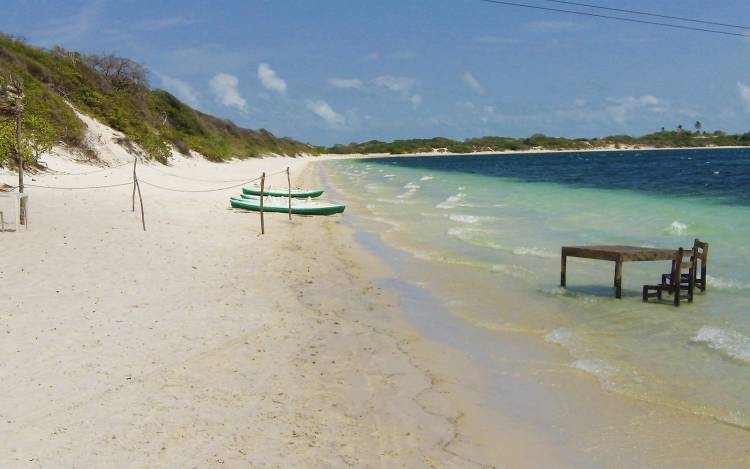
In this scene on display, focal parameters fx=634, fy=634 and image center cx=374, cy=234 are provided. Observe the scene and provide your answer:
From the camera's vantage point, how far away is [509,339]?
8648mm

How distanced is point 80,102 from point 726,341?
35.3 m

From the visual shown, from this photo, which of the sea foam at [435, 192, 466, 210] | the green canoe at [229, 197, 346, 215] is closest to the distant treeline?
the sea foam at [435, 192, 466, 210]

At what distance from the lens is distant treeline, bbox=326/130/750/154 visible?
178 metres

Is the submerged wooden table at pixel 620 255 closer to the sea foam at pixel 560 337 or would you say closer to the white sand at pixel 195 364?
the sea foam at pixel 560 337

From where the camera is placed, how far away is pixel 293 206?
22.5m

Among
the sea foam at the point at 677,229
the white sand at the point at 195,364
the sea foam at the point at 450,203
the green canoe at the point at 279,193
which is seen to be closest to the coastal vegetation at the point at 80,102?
the green canoe at the point at 279,193

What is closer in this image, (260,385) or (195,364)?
(260,385)

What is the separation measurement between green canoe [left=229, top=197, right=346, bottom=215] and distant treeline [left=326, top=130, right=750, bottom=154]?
150404mm

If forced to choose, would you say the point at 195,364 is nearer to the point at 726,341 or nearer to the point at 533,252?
the point at 726,341

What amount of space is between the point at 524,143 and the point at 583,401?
189 meters

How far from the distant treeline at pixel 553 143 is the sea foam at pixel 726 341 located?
541 feet

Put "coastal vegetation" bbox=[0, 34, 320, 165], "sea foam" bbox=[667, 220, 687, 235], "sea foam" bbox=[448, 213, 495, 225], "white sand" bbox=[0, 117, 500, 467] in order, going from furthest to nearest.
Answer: "coastal vegetation" bbox=[0, 34, 320, 165] < "sea foam" bbox=[448, 213, 495, 225] < "sea foam" bbox=[667, 220, 687, 235] < "white sand" bbox=[0, 117, 500, 467]

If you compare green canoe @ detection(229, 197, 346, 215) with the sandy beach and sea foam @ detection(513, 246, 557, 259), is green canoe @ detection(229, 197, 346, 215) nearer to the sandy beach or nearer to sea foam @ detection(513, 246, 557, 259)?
sea foam @ detection(513, 246, 557, 259)

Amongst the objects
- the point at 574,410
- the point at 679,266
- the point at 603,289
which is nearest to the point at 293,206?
the point at 603,289
